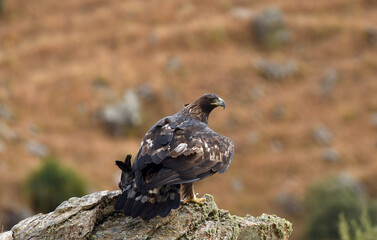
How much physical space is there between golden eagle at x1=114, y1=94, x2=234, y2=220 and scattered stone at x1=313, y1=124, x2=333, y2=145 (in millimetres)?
39403

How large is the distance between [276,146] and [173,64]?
12.5 meters

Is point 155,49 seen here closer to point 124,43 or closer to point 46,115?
point 124,43

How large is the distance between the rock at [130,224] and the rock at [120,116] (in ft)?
117

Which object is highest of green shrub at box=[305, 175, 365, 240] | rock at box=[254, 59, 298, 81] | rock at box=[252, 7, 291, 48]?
rock at box=[252, 7, 291, 48]

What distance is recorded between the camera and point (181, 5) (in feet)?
183

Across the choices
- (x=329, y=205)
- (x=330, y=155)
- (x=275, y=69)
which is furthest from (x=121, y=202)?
(x=275, y=69)

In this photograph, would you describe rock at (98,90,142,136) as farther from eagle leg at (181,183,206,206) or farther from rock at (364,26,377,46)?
eagle leg at (181,183,206,206)

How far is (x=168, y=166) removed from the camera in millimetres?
7344

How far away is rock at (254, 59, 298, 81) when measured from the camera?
5250 centimetres

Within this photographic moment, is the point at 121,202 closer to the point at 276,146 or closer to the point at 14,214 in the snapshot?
the point at 14,214

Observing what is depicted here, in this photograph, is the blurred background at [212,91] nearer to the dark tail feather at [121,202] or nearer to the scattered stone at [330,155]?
the scattered stone at [330,155]

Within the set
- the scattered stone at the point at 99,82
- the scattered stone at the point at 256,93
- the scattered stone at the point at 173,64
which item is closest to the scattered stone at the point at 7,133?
the scattered stone at the point at 99,82

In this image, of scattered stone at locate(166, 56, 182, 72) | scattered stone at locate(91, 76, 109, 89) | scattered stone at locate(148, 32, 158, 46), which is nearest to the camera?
scattered stone at locate(91, 76, 109, 89)

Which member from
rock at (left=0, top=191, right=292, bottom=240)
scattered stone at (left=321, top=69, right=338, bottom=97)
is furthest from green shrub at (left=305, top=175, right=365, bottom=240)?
rock at (left=0, top=191, right=292, bottom=240)
